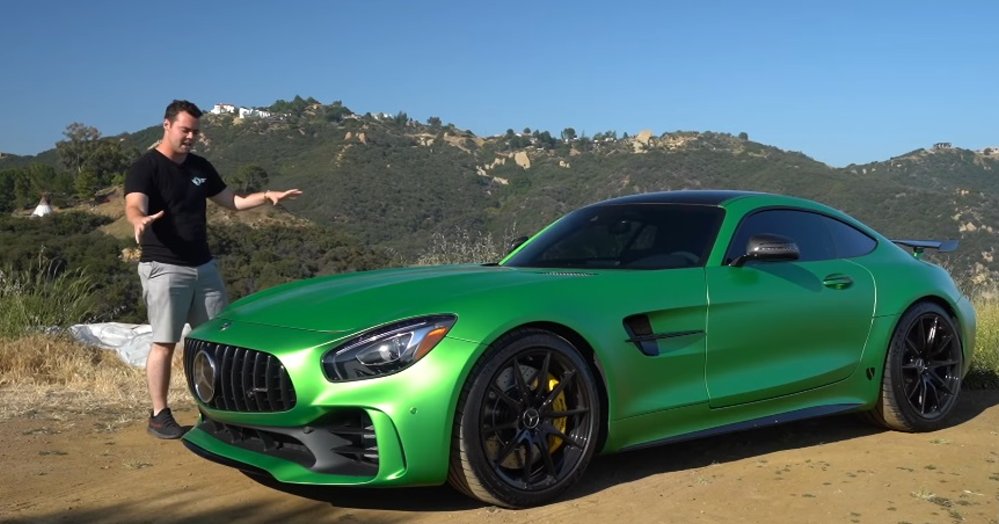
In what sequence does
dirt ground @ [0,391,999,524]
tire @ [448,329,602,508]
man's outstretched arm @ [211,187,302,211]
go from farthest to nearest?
1. man's outstretched arm @ [211,187,302,211]
2. dirt ground @ [0,391,999,524]
3. tire @ [448,329,602,508]

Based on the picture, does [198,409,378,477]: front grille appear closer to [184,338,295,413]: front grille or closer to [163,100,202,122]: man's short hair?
[184,338,295,413]: front grille

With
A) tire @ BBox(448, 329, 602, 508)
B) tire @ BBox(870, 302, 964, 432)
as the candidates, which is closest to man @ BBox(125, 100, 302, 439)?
tire @ BBox(448, 329, 602, 508)

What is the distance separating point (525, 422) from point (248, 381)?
3.78 feet

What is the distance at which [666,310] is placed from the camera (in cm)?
454

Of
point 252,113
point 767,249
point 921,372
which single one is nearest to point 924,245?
point 921,372

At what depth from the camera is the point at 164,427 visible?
17.4 feet

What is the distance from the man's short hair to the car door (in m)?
3.09

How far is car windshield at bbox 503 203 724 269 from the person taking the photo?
5.01 meters

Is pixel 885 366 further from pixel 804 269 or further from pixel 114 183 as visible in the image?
pixel 114 183

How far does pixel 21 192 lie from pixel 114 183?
4464 mm

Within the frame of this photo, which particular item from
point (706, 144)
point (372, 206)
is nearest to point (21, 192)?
point (372, 206)

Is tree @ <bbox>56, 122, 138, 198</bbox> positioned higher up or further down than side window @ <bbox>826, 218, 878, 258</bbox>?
higher up

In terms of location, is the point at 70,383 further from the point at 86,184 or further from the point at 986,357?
the point at 86,184

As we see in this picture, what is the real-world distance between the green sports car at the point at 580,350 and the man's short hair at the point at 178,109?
1.37 m
